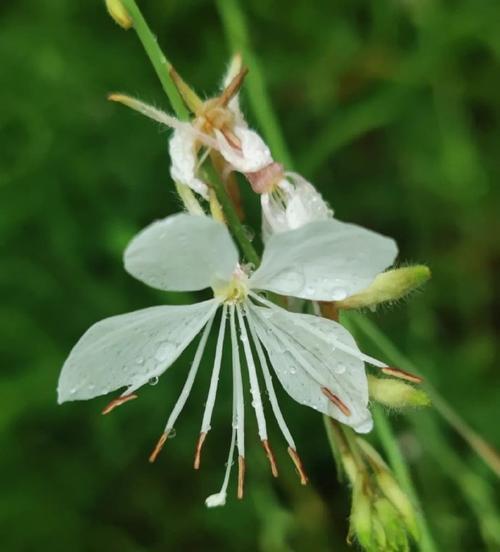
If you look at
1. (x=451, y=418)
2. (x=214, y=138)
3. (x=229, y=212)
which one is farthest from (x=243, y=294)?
(x=451, y=418)

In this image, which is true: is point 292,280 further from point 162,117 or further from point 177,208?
point 177,208

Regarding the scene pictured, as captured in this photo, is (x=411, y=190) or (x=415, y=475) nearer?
(x=415, y=475)

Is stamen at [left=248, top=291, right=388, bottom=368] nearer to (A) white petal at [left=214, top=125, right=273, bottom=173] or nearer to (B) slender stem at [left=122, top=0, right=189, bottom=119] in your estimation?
(A) white petal at [left=214, top=125, right=273, bottom=173]

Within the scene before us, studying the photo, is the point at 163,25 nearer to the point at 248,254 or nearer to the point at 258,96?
the point at 258,96

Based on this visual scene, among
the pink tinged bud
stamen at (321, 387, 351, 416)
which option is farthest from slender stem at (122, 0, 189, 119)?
stamen at (321, 387, 351, 416)

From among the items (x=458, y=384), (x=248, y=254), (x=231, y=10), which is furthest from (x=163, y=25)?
(x=248, y=254)

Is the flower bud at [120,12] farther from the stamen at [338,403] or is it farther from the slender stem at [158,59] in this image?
the stamen at [338,403]
